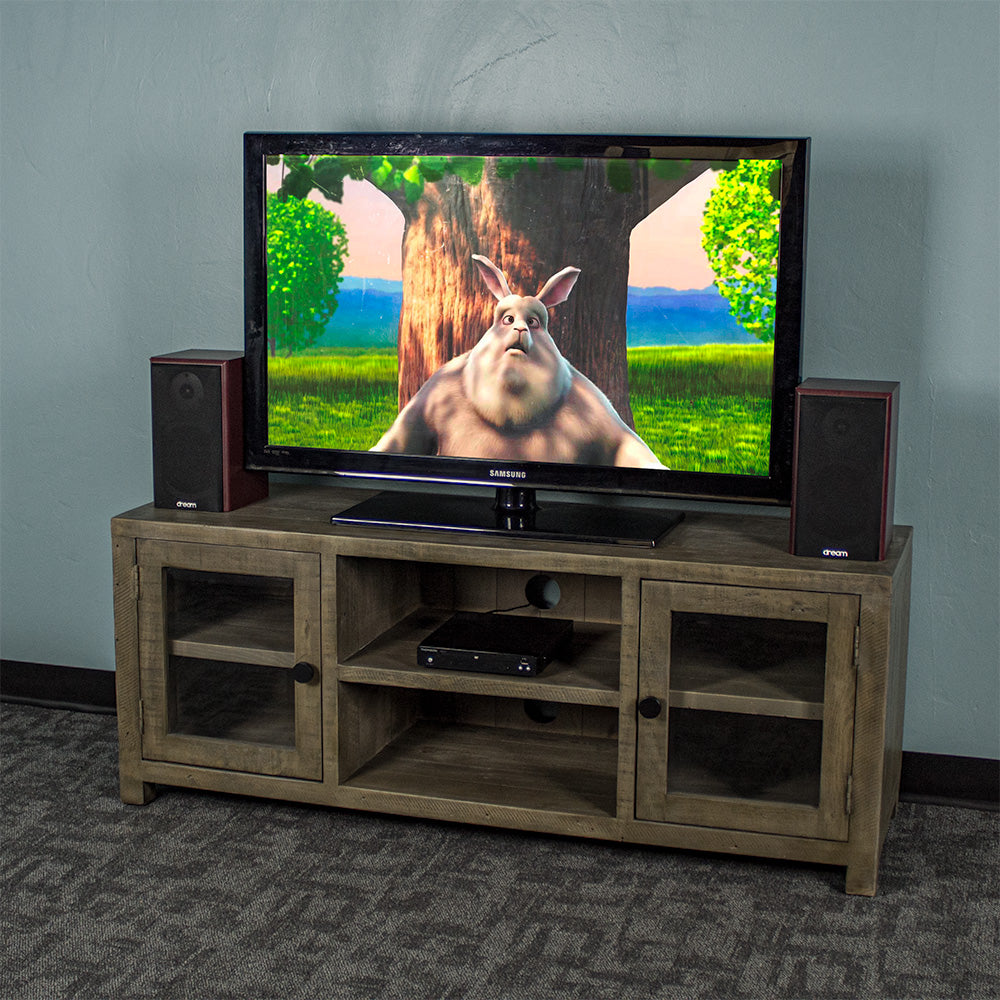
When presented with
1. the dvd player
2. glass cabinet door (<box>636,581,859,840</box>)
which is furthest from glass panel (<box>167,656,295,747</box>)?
glass cabinet door (<box>636,581,859,840</box>)

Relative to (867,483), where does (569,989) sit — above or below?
below

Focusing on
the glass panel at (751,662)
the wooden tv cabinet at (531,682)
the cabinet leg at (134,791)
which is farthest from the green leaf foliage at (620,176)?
the cabinet leg at (134,791)

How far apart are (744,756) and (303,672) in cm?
85

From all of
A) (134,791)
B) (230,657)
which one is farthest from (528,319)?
(134,791)

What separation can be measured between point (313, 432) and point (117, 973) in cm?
113

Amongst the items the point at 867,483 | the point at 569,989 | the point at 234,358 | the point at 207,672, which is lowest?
the point at 569,989

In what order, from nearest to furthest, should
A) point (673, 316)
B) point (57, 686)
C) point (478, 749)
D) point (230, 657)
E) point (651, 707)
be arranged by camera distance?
1. point (651, 707)
2. point (673, 316)
3. point (230, 657)
4. point (478, 749)
5. point (57, 686)

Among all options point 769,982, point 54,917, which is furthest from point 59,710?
point 769,982

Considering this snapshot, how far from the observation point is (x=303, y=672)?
2512mm

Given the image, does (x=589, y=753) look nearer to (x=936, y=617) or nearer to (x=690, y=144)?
(x=936, y=617)

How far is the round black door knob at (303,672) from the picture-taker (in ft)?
8.24

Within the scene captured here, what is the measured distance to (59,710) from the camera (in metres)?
3.21

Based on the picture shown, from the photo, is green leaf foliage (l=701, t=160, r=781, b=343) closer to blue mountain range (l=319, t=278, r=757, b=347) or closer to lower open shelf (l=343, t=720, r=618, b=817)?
blue mountain range (l=319, t=278, r=757, b=347)

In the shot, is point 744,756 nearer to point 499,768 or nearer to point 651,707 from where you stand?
point 651,707
